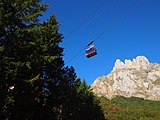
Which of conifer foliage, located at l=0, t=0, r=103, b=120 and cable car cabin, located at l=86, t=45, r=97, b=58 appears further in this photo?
conifer foliage, located at l=0, t=0, r=103, b=120

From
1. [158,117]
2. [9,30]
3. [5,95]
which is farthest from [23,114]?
[158,117]

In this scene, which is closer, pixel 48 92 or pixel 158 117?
pixel 48 92

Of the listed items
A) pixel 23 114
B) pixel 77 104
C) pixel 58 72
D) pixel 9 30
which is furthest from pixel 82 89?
pixel 9 30

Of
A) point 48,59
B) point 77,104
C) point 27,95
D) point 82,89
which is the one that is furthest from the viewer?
point 82,89

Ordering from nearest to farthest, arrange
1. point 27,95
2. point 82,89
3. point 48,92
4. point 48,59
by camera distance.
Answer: point 27,95
point 48,59
point 48,92
point 82,89

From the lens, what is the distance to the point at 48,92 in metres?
38.0

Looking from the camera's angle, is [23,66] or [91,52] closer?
[91,52]

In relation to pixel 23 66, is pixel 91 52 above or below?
below

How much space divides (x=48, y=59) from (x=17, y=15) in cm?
775

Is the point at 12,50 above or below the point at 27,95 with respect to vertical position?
above

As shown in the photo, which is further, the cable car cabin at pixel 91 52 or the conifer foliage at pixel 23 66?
the conifer foliage at pixel 23 66

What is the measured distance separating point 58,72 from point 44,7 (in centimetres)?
1195

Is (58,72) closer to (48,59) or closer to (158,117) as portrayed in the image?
(48,59)

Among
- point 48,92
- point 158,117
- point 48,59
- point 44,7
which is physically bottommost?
point 48,92
